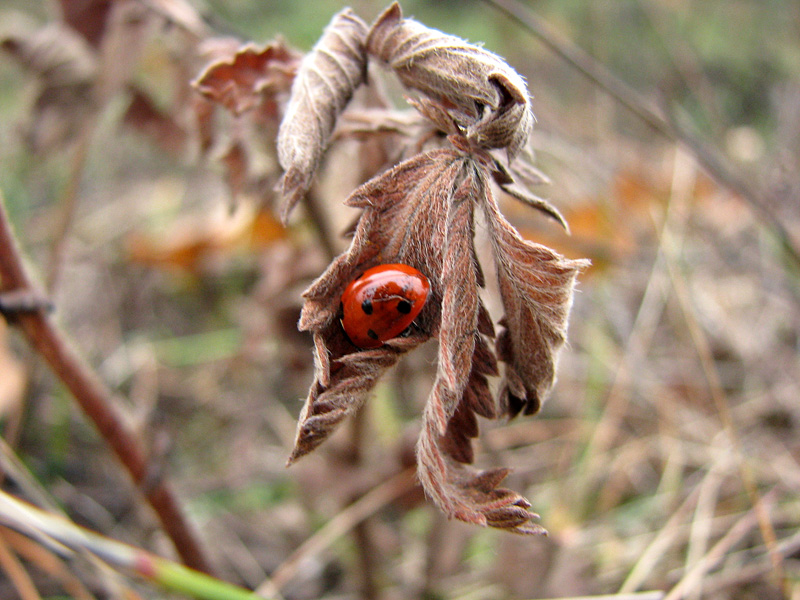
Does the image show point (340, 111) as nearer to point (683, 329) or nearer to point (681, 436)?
point (681, 436)

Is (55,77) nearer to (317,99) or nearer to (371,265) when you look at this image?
(317,99)

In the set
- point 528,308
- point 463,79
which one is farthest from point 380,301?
point 463,79

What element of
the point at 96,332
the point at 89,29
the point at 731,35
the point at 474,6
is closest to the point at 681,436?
the point at 89,29

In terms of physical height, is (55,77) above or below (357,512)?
above

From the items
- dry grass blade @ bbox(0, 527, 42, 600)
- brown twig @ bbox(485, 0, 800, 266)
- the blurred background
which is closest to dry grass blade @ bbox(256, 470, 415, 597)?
the blurred background

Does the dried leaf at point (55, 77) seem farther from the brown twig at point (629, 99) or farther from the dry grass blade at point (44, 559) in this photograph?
the brown twig at point (629, 99)

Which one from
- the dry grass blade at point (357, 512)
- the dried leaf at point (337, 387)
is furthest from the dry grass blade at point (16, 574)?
the dried leaf at point (337, 387)
